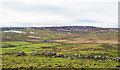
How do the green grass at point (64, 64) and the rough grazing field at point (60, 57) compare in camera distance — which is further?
the rough grazing field at point (60, 57)

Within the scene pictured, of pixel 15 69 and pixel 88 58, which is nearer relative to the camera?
pixel 15 69

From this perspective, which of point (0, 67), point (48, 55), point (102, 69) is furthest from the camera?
point (48, 55)

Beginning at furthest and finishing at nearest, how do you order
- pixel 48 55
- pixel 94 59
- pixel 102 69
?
pixel 48 55, pixel 94 59, pixel 102 69

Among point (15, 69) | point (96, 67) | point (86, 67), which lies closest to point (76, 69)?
point (86, 67)

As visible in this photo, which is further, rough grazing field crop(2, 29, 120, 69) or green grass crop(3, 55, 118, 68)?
rough grazing field crop(2, 29, 120, 69)

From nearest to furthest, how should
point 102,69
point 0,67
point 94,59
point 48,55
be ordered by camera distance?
point 102,69 → point 0,67 → point 94,59 → point 48,55

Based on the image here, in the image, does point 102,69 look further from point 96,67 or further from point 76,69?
point 76,69

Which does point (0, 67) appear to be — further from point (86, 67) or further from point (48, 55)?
point (86, 67)

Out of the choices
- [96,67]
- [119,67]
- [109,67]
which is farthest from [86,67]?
[119,67]

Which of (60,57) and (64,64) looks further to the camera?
(60,57)
